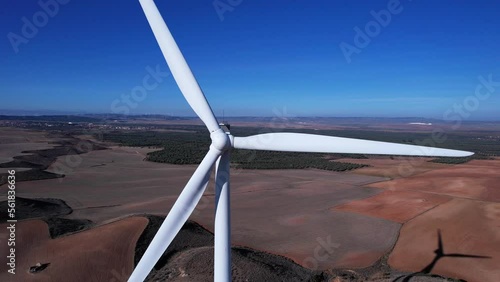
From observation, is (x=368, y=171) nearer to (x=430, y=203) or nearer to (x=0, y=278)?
(x=430, y=203)

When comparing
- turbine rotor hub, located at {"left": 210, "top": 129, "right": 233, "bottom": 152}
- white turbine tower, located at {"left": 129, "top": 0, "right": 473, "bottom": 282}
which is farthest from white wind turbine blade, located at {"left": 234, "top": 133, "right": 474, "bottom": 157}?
turbine rotor hub, located at {"left": 210, "top": 129, "right": 233, "bottom": 152}

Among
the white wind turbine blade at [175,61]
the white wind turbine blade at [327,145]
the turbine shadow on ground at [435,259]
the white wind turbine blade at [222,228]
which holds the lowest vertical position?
the turbine shadow on ground at [435,259]

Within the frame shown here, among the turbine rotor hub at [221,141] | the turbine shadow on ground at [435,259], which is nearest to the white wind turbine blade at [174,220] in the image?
the turbine rotor hub at [221,141]

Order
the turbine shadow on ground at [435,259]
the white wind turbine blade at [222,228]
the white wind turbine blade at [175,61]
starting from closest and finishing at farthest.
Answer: the white wind turbine blade at [222,228], the white wind turbine blade at [175,61], the turbine shadow on ground at [435,259]

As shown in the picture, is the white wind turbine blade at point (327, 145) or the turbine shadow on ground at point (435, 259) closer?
the white wind turbine blade at point (327, 145)

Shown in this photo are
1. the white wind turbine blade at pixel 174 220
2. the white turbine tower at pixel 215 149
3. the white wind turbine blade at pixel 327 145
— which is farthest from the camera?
the white turbine tower at pixel 215 149

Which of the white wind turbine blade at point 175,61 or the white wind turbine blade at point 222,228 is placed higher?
the white wind turbine blade at point 175,61

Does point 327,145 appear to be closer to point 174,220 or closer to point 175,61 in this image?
point 174,220

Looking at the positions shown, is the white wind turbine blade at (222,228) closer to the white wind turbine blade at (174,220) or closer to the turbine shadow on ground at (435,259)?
the white wind turbine blade at (174,220)
